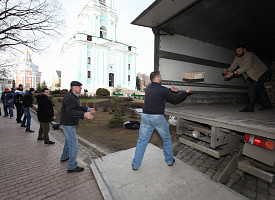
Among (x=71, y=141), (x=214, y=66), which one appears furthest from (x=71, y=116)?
A: (x=214, y=66)

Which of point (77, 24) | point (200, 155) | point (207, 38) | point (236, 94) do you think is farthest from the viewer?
point (77, 24)

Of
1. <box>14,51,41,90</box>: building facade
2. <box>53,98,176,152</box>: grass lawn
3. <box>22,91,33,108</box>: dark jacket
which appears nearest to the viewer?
<box>53,98,176,152</box>: grass lawn

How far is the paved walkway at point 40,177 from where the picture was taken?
2711 millimetres

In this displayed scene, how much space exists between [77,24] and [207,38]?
46.1 metres

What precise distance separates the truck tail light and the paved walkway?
2756 millimetres

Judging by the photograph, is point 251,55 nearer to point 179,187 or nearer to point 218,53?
point 218,53

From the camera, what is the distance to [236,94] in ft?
22.2

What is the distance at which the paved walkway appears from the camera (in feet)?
8.89

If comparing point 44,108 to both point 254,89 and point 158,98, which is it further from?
point 254,89

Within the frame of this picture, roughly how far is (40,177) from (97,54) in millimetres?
38057

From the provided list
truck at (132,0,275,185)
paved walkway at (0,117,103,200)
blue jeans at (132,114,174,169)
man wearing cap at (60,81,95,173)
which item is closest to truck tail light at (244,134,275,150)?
truck at (132,0,275,185)

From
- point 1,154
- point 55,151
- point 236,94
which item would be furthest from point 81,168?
point 236,94

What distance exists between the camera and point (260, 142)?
2160 millimetres

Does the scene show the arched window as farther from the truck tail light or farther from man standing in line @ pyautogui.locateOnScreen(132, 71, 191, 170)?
the truck tail light
